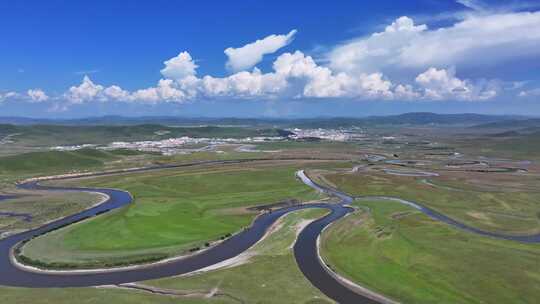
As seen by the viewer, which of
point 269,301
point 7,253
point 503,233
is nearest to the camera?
point 269,301

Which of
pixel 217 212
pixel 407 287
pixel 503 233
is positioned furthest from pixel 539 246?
pixel 217 212

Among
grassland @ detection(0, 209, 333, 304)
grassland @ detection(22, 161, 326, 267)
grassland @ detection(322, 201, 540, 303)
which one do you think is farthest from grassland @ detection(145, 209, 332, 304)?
grassland @ detection(22, 161, 326, 267)

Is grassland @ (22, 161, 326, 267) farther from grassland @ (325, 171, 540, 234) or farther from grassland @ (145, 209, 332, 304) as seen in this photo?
grassland @ (325, 171, 540, 234)

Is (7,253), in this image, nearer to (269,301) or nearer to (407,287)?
(269,301)

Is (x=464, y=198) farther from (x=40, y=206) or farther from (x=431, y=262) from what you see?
(x=40, y=206)

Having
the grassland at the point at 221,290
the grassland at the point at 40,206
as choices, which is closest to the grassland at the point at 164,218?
the grassland at the point at 221,290

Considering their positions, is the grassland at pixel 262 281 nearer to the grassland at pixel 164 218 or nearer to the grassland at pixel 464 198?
the grassland at pixel 164 218

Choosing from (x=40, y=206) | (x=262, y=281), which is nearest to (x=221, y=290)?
(x=262, y=281)
